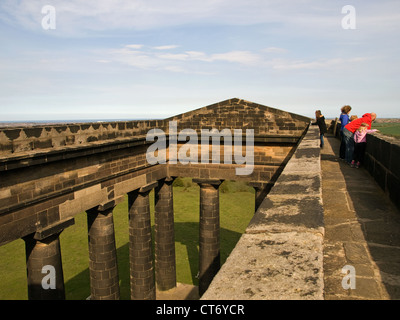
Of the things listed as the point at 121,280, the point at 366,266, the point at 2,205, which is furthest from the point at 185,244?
the point at 366,266

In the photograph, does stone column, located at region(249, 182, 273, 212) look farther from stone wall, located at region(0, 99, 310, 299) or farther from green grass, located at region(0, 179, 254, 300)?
green grass, located at region(0, 179, 254, 300)

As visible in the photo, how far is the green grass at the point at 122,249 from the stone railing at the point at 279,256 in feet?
40.4

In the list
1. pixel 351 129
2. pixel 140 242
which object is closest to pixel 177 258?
pixel 140 242

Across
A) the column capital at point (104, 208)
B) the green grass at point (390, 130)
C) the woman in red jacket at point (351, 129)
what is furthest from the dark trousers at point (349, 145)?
the column capital at point (104, 208)

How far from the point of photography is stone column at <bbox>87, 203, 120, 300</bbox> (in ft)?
Answer: 31.6

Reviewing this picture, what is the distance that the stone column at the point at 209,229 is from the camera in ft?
41.9

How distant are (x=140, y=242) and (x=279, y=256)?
402 inches

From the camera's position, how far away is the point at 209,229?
41.9 ft

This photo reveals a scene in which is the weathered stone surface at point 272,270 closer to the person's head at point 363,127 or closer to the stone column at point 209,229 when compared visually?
the person's head at point 363,127

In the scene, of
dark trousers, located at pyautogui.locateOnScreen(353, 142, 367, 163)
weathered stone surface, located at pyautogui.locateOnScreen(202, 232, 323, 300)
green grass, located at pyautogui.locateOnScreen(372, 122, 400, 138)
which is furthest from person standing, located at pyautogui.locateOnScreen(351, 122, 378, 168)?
weathered stone surface, located at pyautogui.locateOnScreen(202, 232, 323, 300)

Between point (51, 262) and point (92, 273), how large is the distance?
2380 millimetres

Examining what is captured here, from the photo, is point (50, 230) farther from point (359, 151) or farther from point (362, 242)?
point (359, 151)
